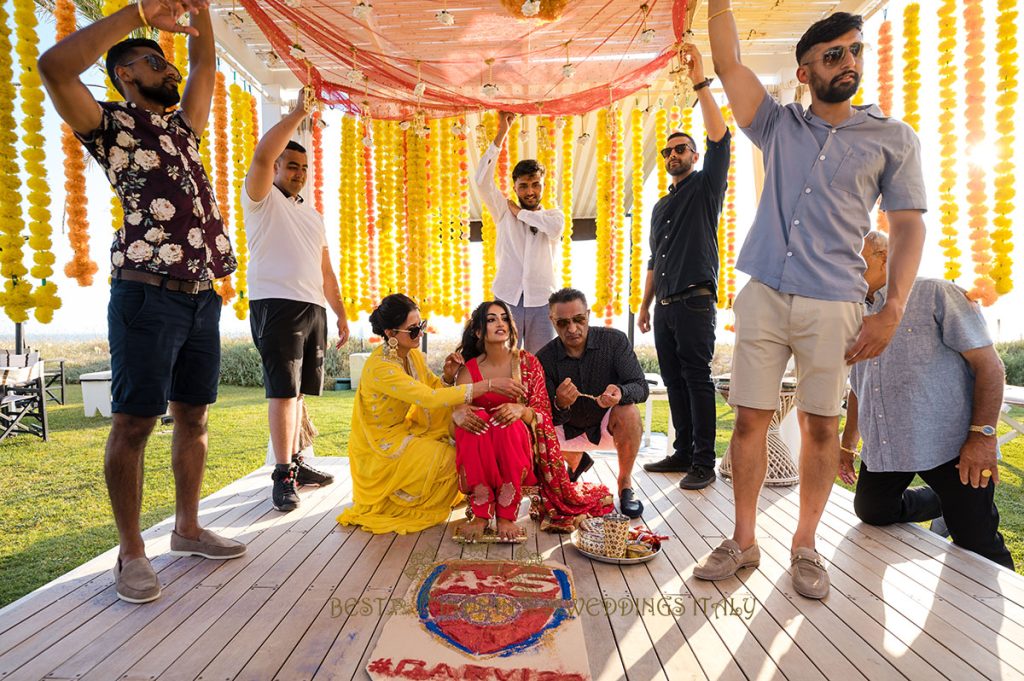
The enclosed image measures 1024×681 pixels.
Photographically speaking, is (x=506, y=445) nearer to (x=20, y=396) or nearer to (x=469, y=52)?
(x=469, y=52)

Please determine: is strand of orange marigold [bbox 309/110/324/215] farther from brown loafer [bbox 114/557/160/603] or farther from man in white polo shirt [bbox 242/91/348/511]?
brown loafer [bbox 114/557/160/603]

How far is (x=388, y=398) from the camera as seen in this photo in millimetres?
2756

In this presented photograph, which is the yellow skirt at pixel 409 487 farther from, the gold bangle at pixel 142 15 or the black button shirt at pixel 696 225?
the gold bangle at pixel 142 15

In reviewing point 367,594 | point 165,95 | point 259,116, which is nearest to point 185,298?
point 165,95

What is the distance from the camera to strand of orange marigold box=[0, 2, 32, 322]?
218cm

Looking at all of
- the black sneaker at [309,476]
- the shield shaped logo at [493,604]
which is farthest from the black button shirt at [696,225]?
the black sneaker at [309,476]

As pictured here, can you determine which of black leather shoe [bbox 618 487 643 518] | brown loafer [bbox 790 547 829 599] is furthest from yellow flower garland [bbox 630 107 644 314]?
brown loafer [bbox 790 547 829 599]

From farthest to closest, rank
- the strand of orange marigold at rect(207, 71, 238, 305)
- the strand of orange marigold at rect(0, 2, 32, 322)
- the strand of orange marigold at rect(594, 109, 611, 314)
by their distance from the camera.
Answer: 1. the strand of orange marigold at rect(594, 109, 611, 314)
2. the strand of orange marigold at rect(207, 71, 238, 305)
3. the strand of orange marigold at rect(0, 2, 32, 322)

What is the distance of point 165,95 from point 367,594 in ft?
6.17

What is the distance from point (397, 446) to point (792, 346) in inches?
68.9

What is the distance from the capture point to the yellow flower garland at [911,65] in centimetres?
333

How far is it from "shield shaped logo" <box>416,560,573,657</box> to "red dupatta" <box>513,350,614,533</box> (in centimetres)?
50

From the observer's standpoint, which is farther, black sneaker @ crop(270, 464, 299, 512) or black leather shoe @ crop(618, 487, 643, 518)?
black sneaker @ crop(270, 464, 299, 512)

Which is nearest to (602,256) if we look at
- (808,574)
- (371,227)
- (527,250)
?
(527,250)
